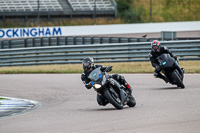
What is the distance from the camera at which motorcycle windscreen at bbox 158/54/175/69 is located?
13.5m

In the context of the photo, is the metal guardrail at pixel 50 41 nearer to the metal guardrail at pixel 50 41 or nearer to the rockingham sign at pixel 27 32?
the metal guardrail at pixel 50 41

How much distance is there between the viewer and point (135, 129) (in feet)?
23.4

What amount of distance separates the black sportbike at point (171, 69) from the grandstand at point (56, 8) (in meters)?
23.5

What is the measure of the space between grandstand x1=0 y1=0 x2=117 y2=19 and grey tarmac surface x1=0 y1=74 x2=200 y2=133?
2202cm

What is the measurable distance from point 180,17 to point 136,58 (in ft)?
54.4

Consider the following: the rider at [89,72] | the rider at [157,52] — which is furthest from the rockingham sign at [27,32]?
the rider at [89,72]

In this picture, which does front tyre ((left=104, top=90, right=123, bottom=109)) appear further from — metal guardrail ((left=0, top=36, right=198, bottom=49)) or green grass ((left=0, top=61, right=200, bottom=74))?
metal guardrail ((left=0, top=36, right=198, bottom=49))

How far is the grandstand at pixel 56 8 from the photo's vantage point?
1489 inches

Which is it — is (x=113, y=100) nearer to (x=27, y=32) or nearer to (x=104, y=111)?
(x=104, y=111)

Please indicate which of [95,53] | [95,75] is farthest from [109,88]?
[95,53]

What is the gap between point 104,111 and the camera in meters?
9.77

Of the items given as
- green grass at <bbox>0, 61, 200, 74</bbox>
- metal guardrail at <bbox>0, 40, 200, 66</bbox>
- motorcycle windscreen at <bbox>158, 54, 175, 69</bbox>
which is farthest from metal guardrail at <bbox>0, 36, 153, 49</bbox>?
motorcycle windscreen at <bbox>158, 54, 175, 69</bbox>

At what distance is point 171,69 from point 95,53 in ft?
36.4

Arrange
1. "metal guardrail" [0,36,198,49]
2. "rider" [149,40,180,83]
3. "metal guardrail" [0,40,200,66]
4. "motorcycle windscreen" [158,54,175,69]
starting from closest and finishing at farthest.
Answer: "motorcycle windscreen" [158,54,175,69] < "rider" [149,40,180,83] < "metal guardrail" [0,40,200,66] < "metal guardrail" [0,36,198,49]
